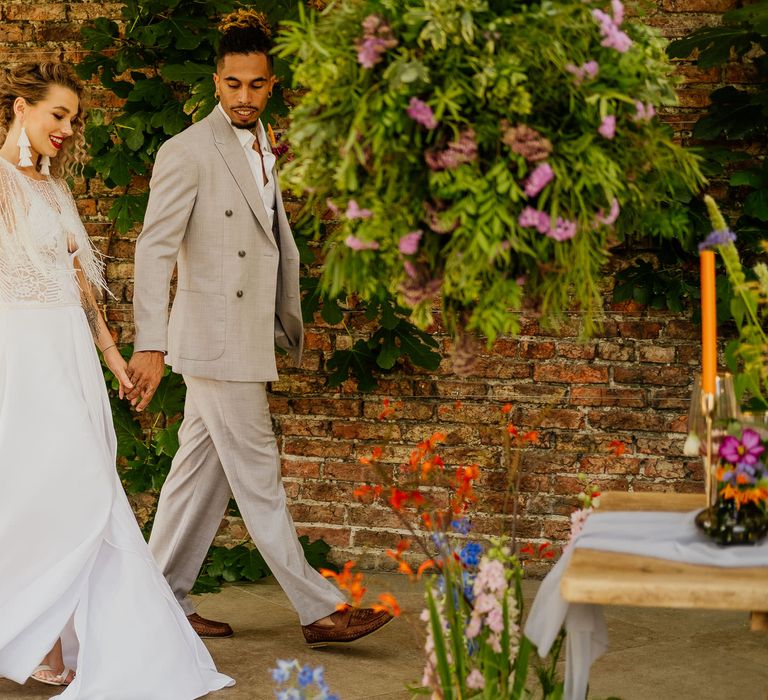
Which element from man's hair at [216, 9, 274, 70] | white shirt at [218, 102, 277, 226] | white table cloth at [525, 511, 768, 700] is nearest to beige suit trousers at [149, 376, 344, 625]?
white shirt at [218, 102, 277, 226]

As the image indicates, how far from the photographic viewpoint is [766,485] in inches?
63.0

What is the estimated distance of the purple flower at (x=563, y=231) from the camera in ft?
5.23

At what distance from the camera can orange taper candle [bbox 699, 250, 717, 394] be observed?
1675 mm

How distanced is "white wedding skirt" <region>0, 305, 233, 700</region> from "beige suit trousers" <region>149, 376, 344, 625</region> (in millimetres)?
313

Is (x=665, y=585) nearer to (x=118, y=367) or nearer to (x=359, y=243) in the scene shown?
(x=359, y=243)

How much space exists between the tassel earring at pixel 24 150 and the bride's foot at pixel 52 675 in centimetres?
136

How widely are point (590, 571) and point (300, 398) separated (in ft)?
9.45

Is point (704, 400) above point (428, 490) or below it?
above

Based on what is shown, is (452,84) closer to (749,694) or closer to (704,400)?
(704,400)

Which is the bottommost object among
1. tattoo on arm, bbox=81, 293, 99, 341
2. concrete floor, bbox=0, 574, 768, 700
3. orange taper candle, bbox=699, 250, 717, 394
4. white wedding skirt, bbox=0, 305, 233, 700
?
concrete floor, bbox=0, 574, 768, 700

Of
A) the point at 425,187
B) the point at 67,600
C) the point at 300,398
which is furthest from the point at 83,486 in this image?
the point at 425,187

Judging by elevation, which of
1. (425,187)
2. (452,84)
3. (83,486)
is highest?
(452,84)

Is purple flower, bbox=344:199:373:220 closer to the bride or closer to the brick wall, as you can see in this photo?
the bride

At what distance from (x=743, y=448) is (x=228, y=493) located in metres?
2.08
